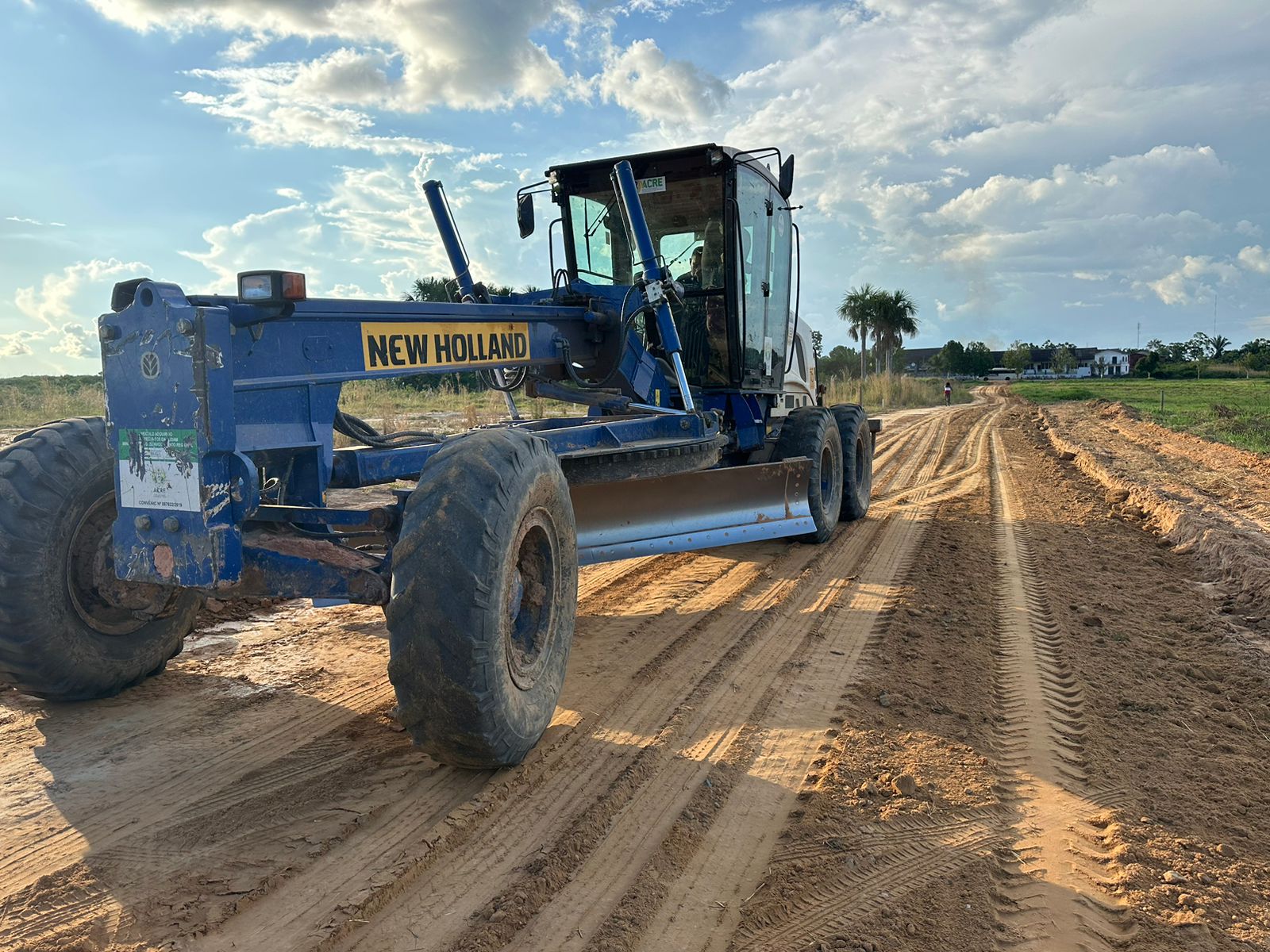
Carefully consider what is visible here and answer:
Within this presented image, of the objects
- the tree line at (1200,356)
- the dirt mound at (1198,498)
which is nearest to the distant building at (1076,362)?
the tree line at (1200,356)

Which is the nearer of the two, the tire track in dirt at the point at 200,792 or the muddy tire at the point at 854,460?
the tire track in dirt at the point at 200,792

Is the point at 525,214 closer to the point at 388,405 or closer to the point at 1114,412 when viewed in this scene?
the point at 388,405

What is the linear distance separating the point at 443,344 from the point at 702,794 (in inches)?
100

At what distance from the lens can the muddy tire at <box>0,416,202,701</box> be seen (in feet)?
12.0

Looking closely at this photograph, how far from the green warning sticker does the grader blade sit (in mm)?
2145

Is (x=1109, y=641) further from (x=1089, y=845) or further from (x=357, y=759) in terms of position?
(x=357, y=759)

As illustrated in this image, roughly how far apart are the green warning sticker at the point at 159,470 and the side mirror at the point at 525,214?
490cm

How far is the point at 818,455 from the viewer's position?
798 centimetres

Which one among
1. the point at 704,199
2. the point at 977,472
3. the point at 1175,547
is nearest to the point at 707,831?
the point at 704,199

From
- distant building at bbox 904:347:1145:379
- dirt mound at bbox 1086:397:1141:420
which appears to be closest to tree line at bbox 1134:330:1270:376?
distant building at bbox 904:347:1145:379

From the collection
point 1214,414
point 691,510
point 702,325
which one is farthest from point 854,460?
point 1214,414

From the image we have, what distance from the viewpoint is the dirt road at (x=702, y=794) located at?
104 inches

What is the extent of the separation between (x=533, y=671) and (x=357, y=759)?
2.64 ft

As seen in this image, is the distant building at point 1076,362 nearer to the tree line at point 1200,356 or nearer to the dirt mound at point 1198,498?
the tree line at point 1200,356
